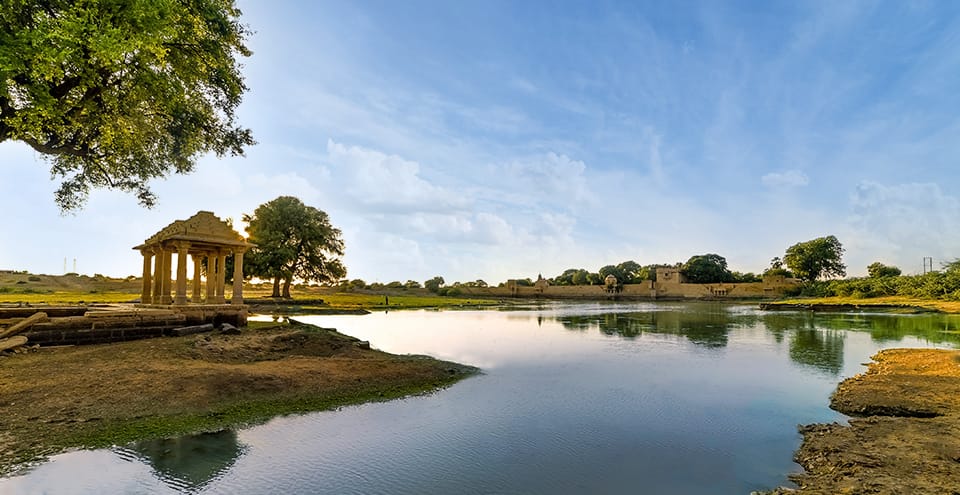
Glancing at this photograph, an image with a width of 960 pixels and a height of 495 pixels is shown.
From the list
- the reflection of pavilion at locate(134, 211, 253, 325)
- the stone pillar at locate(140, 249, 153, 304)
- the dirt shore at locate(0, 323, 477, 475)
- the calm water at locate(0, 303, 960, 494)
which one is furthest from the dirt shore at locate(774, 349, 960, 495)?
the stone pillar at locate(140, 249, 153, 304)

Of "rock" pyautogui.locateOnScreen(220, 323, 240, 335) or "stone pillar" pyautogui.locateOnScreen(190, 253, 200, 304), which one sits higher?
"stone pillar" pyautogui.locateOnScreen(190, 253, 200, 304)

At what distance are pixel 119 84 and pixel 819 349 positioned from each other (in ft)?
81.0

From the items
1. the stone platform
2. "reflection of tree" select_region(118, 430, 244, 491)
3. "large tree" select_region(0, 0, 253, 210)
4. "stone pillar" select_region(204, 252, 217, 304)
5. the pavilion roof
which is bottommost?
"reflection of tree" select_region(118, 430, 244, 491)

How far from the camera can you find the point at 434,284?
8744 cm

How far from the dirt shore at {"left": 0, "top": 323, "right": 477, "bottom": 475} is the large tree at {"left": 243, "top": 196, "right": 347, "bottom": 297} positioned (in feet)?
103

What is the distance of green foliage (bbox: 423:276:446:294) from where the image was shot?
83463 mm

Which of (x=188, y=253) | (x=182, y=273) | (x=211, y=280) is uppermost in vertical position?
(x=188, y=253)

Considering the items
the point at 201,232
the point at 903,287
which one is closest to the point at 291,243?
the point at 201,232

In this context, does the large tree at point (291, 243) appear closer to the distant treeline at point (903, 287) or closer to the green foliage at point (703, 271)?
the distant treeline at point (903, 287)

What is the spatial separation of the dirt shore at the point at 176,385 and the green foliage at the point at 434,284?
6911 centimetres

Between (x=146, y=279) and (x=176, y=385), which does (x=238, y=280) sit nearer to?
(x=146, y=279)

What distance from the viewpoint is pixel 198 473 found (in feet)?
19.1

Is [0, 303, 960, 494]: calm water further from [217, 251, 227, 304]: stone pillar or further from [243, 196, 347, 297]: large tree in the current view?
[243, 196, 347, 297]: large tree

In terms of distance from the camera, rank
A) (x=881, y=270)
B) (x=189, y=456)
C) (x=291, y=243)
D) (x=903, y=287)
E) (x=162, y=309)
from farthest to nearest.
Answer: (x=881, y=270), (x=903, y=287), (x=291, y=243), (x=162, y=309), (x=189, y=456)
